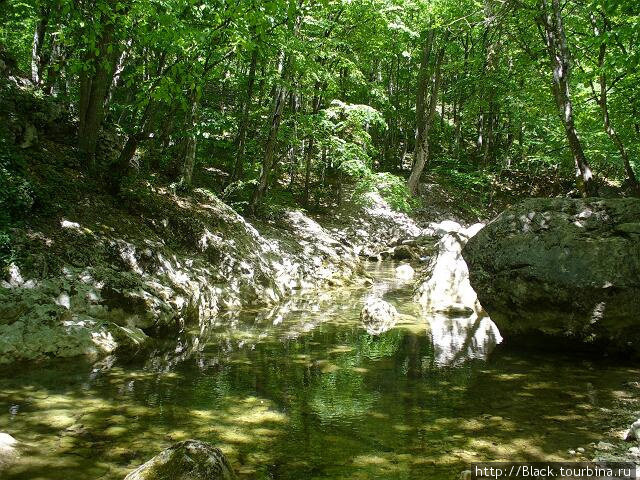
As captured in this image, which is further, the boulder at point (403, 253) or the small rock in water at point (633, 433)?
the boulder at point (403, 253)

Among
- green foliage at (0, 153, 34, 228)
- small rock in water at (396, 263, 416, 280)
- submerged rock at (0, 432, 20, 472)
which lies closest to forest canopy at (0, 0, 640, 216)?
green foliage at (0, 153, 34, 228)

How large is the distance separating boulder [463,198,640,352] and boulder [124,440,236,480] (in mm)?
5667

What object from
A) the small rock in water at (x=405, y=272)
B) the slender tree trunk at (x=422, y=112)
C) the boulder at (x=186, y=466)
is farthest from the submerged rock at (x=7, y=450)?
the slender tree trunk at (x=422, y=112)

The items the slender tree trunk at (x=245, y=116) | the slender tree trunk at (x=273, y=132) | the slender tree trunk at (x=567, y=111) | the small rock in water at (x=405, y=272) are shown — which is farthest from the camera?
the small rock in water at (x=405, y=272)

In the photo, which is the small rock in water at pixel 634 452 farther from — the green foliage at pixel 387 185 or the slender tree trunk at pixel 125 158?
the green foliage at pixel 387 185

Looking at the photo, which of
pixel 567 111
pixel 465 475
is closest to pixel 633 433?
pixel 465 475

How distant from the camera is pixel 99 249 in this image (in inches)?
326

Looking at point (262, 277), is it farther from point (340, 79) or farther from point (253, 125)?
point (340, 79)

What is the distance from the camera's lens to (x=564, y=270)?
6949 mm

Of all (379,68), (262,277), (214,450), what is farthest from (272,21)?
(379,68)

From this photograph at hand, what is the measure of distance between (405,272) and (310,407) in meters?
12.7

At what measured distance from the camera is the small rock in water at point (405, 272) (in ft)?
54.8

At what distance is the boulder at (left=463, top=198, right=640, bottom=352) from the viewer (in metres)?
6.62

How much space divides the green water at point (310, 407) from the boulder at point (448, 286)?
13.1 feet
